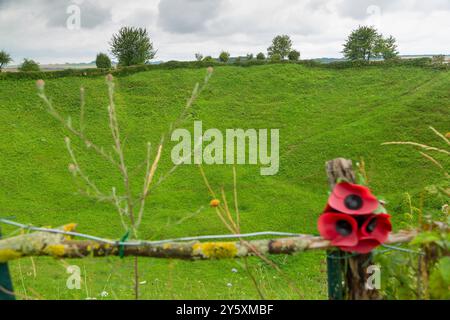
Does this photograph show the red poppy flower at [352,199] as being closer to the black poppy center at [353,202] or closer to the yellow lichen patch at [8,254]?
the black poppy center at [353,202]

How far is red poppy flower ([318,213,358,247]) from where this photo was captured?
1.72 meters

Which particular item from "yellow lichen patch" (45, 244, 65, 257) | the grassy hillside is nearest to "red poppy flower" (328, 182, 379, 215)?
"yellow lichen patch" (45, 244, 65, 257)

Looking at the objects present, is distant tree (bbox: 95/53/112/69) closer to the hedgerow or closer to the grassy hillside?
the hedgerow

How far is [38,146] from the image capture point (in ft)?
35.7

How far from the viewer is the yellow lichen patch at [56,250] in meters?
1.85

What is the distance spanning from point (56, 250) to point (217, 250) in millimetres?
618

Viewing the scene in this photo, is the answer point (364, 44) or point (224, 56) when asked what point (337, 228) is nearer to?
point (224, 56)

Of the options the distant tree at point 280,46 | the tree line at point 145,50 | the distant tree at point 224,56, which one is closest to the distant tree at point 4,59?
the tree line at point 145,50

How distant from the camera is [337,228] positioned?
5.77 ft

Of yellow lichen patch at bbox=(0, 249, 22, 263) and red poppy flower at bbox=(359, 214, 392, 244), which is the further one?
yellow lichen patch at bbox=(0, 249, 22, 263)

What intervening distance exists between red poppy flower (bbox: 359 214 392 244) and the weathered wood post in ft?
0.37

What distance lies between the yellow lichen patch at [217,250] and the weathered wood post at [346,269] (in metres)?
0.36

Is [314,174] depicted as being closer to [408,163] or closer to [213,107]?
[408,163]

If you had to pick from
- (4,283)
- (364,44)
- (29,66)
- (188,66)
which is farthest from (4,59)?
(4,283)
